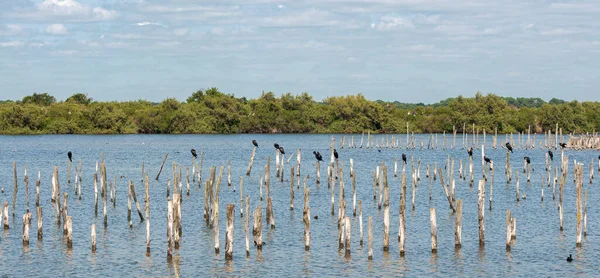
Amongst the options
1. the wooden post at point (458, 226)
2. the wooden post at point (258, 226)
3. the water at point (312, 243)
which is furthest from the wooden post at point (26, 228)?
the wooden post at point (458, 226)

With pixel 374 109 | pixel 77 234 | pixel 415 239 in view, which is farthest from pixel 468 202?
pixel 374 109

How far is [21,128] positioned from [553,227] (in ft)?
364

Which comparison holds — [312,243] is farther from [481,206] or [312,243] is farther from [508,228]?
[508,228]

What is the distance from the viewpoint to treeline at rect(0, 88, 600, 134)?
137 m

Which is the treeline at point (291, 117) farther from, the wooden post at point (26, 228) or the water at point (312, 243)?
the wooden post at point (26, 228)

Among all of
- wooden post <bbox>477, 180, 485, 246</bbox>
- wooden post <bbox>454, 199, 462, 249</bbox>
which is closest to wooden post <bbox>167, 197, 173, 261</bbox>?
wooden post <bbox>454, 199, 462, 249</bbox>

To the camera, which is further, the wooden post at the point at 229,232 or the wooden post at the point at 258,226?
the wooden post at the point at 258,226

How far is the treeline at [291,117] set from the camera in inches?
5379

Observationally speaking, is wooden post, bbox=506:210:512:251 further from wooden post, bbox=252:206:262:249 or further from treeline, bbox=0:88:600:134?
treeline, bbox=0:88:600:134

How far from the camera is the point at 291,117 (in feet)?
473

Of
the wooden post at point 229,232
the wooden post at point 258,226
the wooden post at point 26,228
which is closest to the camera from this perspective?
the wooden post at point 229,232

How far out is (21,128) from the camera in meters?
134

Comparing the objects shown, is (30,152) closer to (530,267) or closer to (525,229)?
→ (525,229)

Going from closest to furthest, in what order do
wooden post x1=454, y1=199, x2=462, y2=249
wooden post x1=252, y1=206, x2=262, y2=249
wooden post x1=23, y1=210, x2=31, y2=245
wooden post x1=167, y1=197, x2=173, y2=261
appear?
wooden post x1=167, y1=197, x2=173, y2=261
wooden post x1=252, y1=206, x2=262, y2=249
wooden post x1=454, y1=199, x2=462, y2=249
wooden post x1=23, y1=210, x2=31, y2=245
